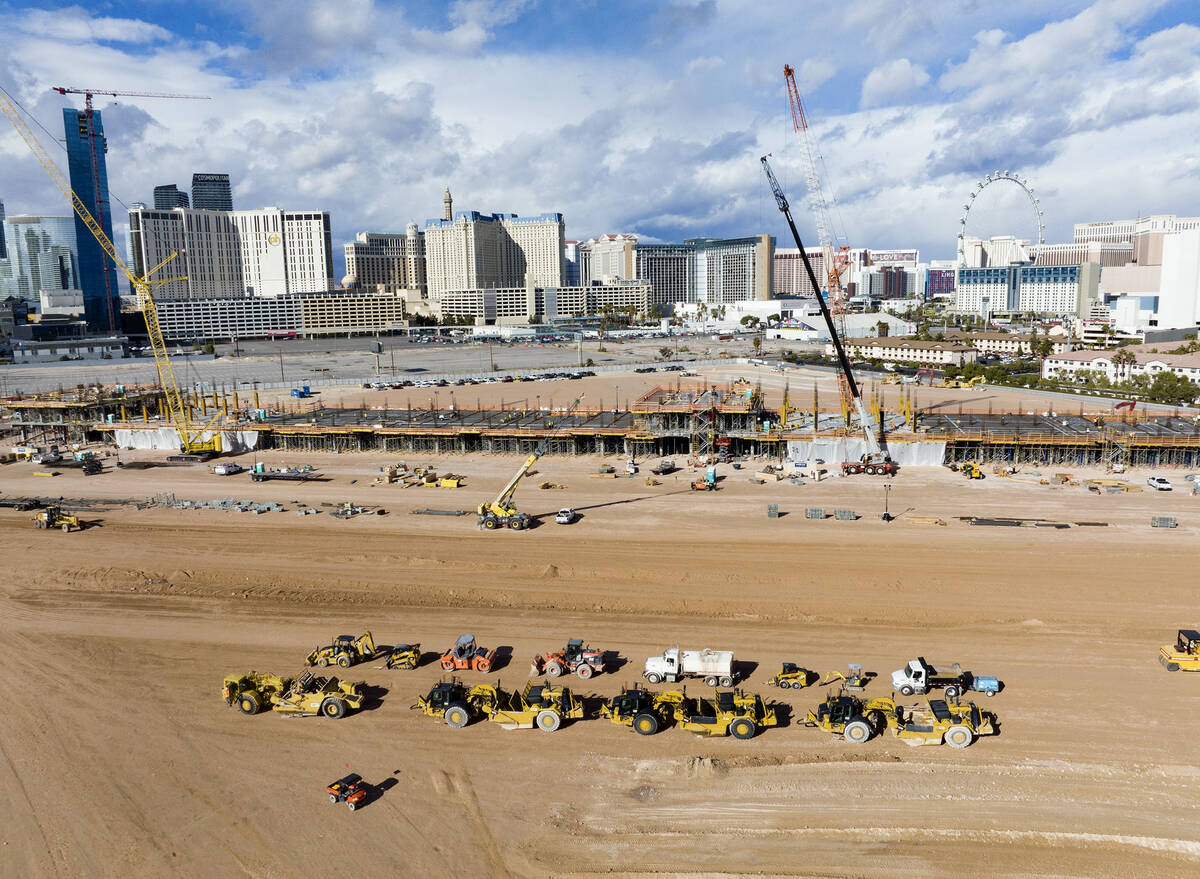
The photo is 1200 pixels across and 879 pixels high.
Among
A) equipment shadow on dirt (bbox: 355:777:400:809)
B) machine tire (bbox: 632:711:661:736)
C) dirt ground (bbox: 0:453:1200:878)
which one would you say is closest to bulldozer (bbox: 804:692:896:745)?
dirt ground (bbox: 0:453:1200:878)

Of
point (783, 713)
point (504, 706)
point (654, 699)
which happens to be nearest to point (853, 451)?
point (783, 713)

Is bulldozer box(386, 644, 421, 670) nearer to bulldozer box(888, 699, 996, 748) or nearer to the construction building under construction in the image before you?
bulldozer box(888, 699, 996, 748)

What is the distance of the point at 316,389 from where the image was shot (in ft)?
283

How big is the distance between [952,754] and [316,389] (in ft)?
265

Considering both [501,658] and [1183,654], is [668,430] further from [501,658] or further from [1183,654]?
[1183,654]

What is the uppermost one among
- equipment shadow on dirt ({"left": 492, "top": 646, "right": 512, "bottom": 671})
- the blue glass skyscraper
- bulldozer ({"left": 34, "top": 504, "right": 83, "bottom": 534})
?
the blue glass skyscraper

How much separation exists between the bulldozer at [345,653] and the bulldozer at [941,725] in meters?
14.0

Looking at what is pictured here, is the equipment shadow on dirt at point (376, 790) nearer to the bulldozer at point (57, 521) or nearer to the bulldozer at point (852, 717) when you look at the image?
the bulldozer at point (852, 717)

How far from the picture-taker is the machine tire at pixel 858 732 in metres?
17.3

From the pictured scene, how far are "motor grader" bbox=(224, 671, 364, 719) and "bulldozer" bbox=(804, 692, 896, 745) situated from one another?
11.2 metres

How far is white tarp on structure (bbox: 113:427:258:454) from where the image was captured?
176ft

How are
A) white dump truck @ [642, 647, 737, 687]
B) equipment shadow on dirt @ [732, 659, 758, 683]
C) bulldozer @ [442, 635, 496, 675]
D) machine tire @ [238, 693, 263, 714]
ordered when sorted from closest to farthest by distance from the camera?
machine tire @ [238, 693, 263, 714] < white dump truck @ [642, 647, 737, 687] < equipment shadow on dirt @ [732, 659, 758, 683] < bulldozer @ [442, 635, 496, 675]

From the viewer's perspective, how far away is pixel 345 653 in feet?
70.4

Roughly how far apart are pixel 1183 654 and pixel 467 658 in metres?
19.3
